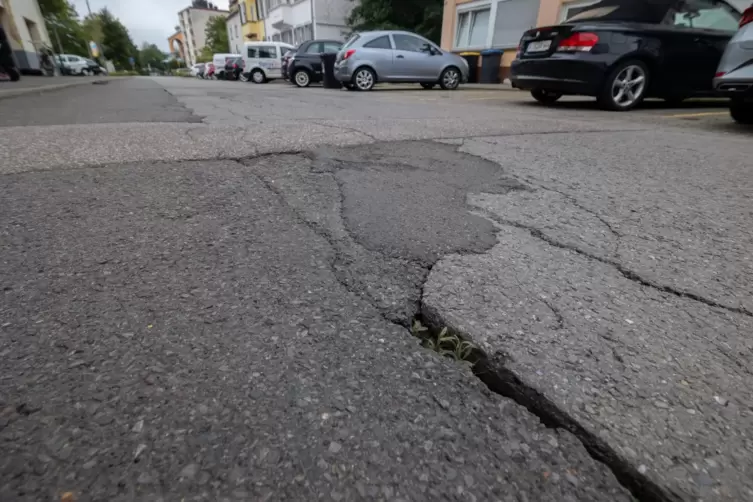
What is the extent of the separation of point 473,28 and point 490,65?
2883 mm

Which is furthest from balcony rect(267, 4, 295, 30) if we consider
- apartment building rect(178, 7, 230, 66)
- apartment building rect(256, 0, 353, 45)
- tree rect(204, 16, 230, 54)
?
apartment building rect(178, 7, 230, 66)

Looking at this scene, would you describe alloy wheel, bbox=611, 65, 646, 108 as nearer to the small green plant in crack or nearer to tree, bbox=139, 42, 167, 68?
the small green plant in crack

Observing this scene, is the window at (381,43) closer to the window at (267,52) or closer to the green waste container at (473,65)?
the green waste container at (473,65)

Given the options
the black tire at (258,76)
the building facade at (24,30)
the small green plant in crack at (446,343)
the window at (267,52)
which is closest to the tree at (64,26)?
the building facade at (24,30)

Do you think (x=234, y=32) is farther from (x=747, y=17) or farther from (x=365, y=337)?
(x=365, y=337)

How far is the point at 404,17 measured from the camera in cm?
2125

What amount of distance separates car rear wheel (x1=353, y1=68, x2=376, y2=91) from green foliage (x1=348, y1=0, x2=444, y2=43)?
9.96m

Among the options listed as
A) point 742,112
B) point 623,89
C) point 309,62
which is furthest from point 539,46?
point 309,62

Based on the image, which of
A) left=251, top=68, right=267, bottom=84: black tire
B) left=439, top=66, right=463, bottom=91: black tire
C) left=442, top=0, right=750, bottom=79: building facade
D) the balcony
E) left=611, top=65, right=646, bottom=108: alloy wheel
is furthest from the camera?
the balcony

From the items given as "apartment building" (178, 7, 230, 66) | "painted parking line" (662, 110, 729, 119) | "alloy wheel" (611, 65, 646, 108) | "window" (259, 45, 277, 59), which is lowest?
"painted parking line" (662, 110, 729, 119)

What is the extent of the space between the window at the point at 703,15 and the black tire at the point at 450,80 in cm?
733

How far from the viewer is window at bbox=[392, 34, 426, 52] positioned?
1209cm

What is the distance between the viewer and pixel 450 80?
43.0 ft

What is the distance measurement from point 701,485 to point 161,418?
1.11m
